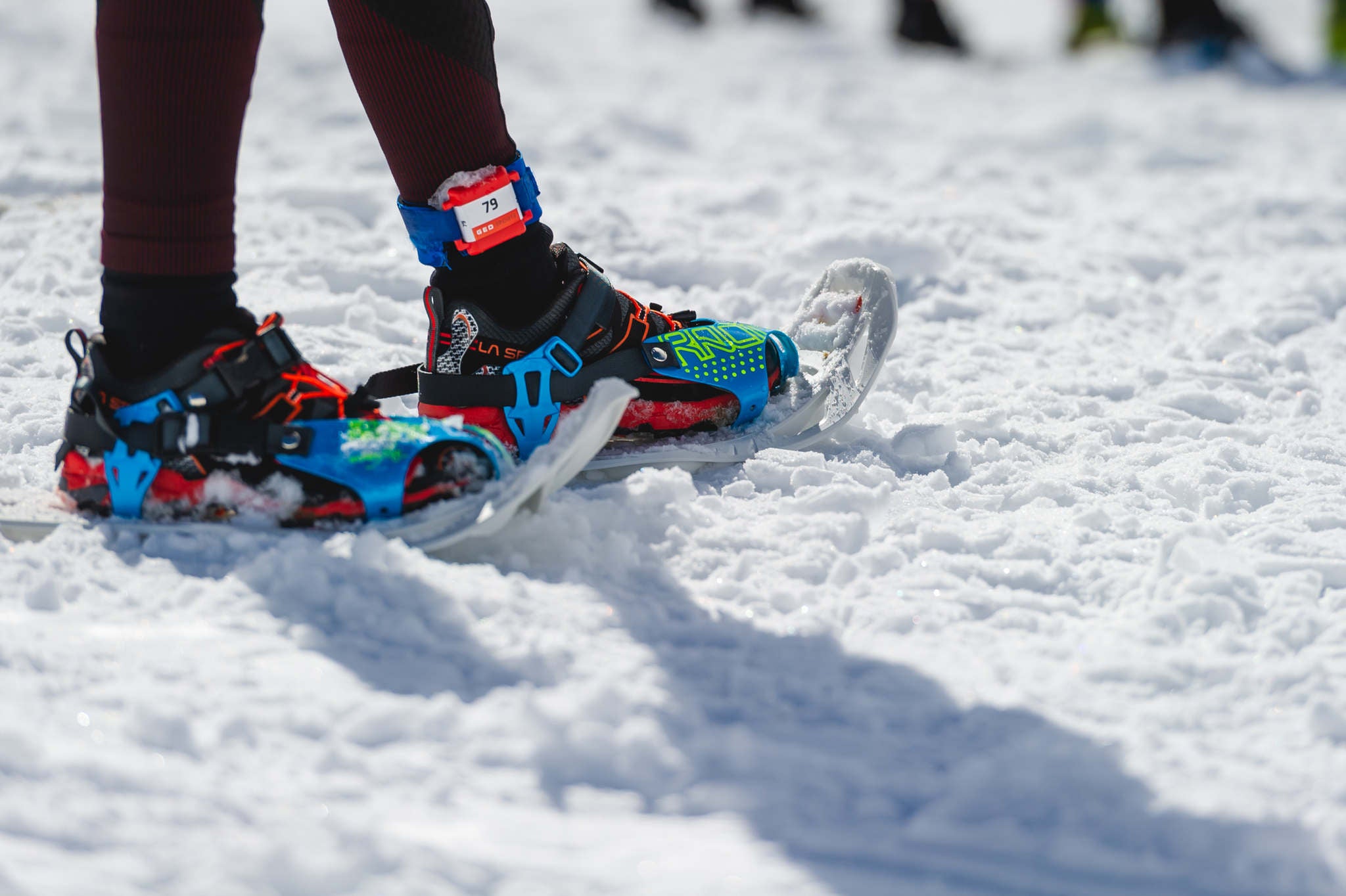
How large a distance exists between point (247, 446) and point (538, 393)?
49cm

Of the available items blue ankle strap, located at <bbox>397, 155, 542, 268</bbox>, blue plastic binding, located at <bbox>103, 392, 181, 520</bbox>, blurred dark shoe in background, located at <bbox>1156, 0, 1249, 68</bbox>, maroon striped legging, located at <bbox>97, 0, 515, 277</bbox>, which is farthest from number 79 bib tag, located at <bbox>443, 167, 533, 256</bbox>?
blurred dark shoe in background, located at <bbox>1156, 0, 1249, 68</bbox>

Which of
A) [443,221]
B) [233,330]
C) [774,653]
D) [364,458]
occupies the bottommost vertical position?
[774,653]

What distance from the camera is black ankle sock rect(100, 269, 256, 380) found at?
146 centimetres

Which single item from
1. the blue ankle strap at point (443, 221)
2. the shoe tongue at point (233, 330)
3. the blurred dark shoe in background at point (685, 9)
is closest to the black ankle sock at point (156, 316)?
the shoe tongue at point (233, 330)

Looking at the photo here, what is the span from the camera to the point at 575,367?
6.07 feet

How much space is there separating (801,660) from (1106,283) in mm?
2290

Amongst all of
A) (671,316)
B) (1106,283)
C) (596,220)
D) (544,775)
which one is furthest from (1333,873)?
(596,220)

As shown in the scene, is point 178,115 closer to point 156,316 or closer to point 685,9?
point 156,316

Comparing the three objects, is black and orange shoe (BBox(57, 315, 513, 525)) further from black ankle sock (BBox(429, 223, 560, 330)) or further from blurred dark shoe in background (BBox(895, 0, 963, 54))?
blurred dark shoe in background (BBox(895, 0, 963, 54))

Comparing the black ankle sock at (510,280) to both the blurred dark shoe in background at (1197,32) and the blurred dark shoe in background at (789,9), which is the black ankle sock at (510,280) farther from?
the blurred dark shoe in background at (789,9)

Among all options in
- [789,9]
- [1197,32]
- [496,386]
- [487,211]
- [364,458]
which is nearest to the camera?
[364,458]

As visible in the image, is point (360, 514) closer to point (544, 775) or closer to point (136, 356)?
point (136, 356)

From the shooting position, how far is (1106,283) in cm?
328

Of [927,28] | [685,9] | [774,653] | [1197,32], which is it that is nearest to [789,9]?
[685,9]
